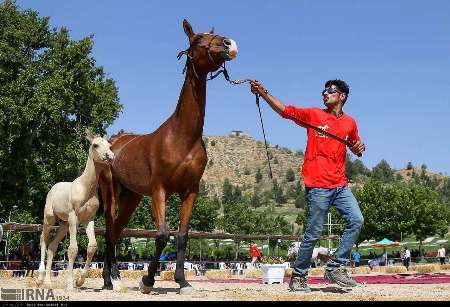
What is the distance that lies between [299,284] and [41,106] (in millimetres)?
32787

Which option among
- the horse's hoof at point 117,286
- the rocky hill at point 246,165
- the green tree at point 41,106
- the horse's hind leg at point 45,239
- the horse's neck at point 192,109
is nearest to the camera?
the horse's neck at point 192,109

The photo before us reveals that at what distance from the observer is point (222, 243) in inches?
3866

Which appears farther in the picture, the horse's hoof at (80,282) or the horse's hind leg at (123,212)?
the horse's hind leg at (123,212)

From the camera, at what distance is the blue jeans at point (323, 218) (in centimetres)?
898

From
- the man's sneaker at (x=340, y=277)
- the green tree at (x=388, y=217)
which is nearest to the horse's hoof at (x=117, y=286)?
the man's sneaker at (x=340, y=277)

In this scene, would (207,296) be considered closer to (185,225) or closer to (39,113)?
(185,225)

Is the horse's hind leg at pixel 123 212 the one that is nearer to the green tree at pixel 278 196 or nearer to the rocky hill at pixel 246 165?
the green tree at pixel 278 196

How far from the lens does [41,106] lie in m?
38.9

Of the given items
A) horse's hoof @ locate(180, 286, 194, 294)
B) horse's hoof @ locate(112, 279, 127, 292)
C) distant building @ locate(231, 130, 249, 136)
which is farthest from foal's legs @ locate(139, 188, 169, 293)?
distant building @ locate(231, 130, 249, 136)

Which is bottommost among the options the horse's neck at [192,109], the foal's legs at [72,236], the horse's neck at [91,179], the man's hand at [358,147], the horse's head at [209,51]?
the foal's legs at [72,236]

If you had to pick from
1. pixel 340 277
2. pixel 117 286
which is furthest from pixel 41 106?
pixel 340 277

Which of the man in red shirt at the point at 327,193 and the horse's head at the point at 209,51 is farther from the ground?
the horse's head at the point at 209,51

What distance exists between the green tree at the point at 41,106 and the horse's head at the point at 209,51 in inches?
1208

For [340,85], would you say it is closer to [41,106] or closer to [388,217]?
[41,106]
